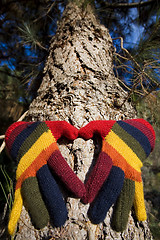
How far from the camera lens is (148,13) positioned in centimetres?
131

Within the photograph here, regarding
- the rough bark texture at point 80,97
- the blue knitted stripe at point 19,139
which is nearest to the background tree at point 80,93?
the rough bark texture at point 80,97

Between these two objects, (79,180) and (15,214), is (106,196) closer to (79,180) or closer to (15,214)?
(79,180)

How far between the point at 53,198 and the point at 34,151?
0.17 metres

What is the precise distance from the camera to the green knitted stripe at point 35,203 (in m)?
0.49

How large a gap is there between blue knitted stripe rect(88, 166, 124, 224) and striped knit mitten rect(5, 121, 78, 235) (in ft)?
0.32

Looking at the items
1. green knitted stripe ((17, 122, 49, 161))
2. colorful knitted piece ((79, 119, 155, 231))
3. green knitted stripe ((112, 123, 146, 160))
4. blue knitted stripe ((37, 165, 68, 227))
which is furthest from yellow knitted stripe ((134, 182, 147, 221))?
green knitted stripe ((17, 122, 49, 161))

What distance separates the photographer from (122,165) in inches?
21.0

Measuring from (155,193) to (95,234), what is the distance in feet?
9.62

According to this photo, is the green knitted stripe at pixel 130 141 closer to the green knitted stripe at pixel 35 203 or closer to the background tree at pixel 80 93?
the background tree at pixel 80 93

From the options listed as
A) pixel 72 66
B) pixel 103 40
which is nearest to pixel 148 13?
pixel 103 40

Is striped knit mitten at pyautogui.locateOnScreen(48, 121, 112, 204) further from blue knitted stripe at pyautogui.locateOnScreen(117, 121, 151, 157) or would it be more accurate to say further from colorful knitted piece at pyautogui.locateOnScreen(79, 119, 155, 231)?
blue knitted stripe at pyautogui.locateOnScreen(117, 121, 151, 157)

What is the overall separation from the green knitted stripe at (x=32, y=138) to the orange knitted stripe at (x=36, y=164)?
6 cm

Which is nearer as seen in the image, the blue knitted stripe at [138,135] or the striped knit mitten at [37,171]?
the striped knit mitten at [37,171]

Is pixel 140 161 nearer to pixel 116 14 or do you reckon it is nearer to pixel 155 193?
pixel 116 14
